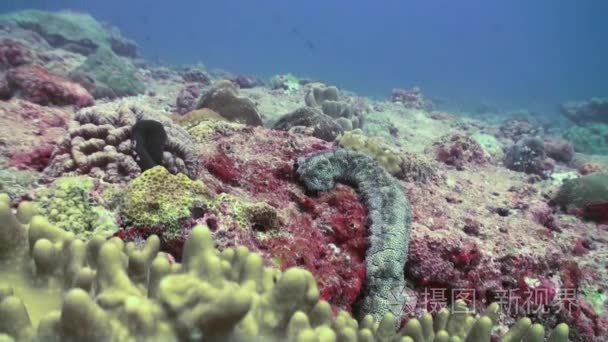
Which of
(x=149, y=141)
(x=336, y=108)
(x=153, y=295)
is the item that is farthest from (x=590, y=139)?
(x=153, y=295)

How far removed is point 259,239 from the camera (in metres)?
3.64

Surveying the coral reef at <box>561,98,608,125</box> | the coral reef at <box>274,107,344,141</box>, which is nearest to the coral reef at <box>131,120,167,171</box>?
the coral reef at <box>274,107,344,141</box>

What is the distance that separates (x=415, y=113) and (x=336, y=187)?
14.5m

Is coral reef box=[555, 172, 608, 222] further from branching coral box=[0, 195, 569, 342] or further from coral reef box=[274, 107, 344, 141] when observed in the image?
branching coral box=[0, 195, 569, 342]

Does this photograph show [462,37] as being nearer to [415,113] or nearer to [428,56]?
[428,56]

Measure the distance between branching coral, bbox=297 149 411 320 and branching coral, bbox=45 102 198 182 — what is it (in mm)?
1247

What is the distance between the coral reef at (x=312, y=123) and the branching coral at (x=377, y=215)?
3692mm

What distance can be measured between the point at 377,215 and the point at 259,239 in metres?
1.28

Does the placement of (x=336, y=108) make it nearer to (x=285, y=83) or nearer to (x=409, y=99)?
(x=285, y=83)

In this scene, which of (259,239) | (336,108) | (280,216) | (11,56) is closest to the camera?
(259,239)

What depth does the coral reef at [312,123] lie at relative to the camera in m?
8.48

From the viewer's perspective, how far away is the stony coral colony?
6.09ft

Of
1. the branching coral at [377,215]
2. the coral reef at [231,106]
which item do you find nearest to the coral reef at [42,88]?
the coral reef at [231,106]

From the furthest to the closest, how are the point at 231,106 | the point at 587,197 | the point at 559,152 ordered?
the point at 559,152 → the point at 231,106 → the point at 587,197
